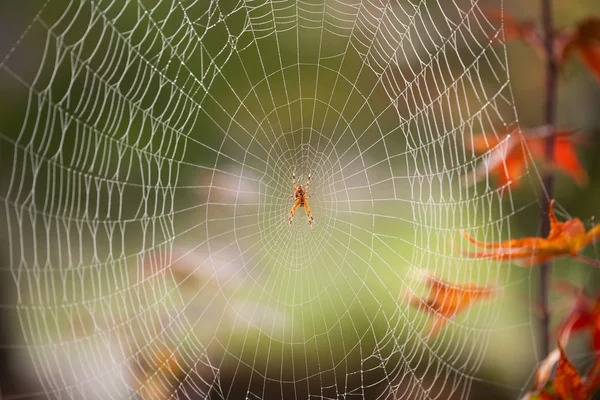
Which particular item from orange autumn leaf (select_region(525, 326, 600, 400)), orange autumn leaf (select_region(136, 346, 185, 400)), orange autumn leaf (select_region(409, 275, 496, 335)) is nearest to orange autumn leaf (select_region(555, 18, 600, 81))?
orange autumn leaf (select_region(409, 275, 496, 335))

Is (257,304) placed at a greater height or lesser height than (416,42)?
lesser

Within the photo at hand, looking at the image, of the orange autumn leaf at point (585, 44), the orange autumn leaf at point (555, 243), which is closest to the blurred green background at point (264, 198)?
the orange autumn leaf at point (585, 44)

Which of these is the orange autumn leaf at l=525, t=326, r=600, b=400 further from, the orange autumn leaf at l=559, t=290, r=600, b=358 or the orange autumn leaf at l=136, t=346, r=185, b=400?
the orange autumn leaf at l=136, t=346, r=185, b=400

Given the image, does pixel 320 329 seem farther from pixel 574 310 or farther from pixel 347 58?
pixel 574 310

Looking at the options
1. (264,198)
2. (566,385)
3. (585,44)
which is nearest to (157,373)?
(264,198)

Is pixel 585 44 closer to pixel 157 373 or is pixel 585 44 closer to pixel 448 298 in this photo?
pixel 448 298

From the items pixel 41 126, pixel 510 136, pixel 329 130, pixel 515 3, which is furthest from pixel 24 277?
pixel 515 3

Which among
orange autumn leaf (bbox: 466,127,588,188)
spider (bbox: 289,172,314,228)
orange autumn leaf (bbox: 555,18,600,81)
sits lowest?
spider (bbox: 289,172,314,228)
